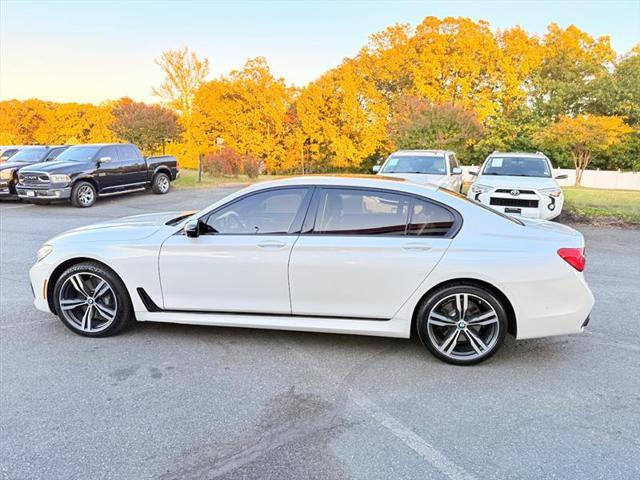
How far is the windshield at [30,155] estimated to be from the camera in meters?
15.9

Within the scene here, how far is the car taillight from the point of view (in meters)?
3.63

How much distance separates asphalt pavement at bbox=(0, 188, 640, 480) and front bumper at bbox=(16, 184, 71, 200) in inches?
394

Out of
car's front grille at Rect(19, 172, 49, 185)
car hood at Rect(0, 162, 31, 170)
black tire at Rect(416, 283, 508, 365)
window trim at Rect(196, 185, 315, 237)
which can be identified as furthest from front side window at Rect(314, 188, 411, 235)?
car hood at Rect(0, 162, 31, 170)

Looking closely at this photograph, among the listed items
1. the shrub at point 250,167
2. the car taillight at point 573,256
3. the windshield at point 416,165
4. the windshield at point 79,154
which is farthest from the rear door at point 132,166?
the car taillight at point 573,256

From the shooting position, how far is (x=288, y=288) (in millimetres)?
3883

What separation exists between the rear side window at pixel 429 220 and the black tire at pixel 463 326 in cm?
47

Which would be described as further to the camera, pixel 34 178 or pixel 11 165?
pixel 11 165

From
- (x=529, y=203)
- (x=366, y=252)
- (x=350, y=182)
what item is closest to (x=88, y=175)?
(x=529, y=203)

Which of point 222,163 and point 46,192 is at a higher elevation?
point 222,163

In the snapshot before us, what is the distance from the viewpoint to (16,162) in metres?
15.5

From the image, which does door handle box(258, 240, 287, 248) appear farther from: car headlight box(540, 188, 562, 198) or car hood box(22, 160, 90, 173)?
car hood box(22, 160, 90, 173)

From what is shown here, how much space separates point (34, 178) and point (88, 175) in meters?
1.44

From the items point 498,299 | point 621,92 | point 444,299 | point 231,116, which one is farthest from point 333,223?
point 621,92

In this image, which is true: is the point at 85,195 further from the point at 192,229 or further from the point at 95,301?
the point at 192,229
